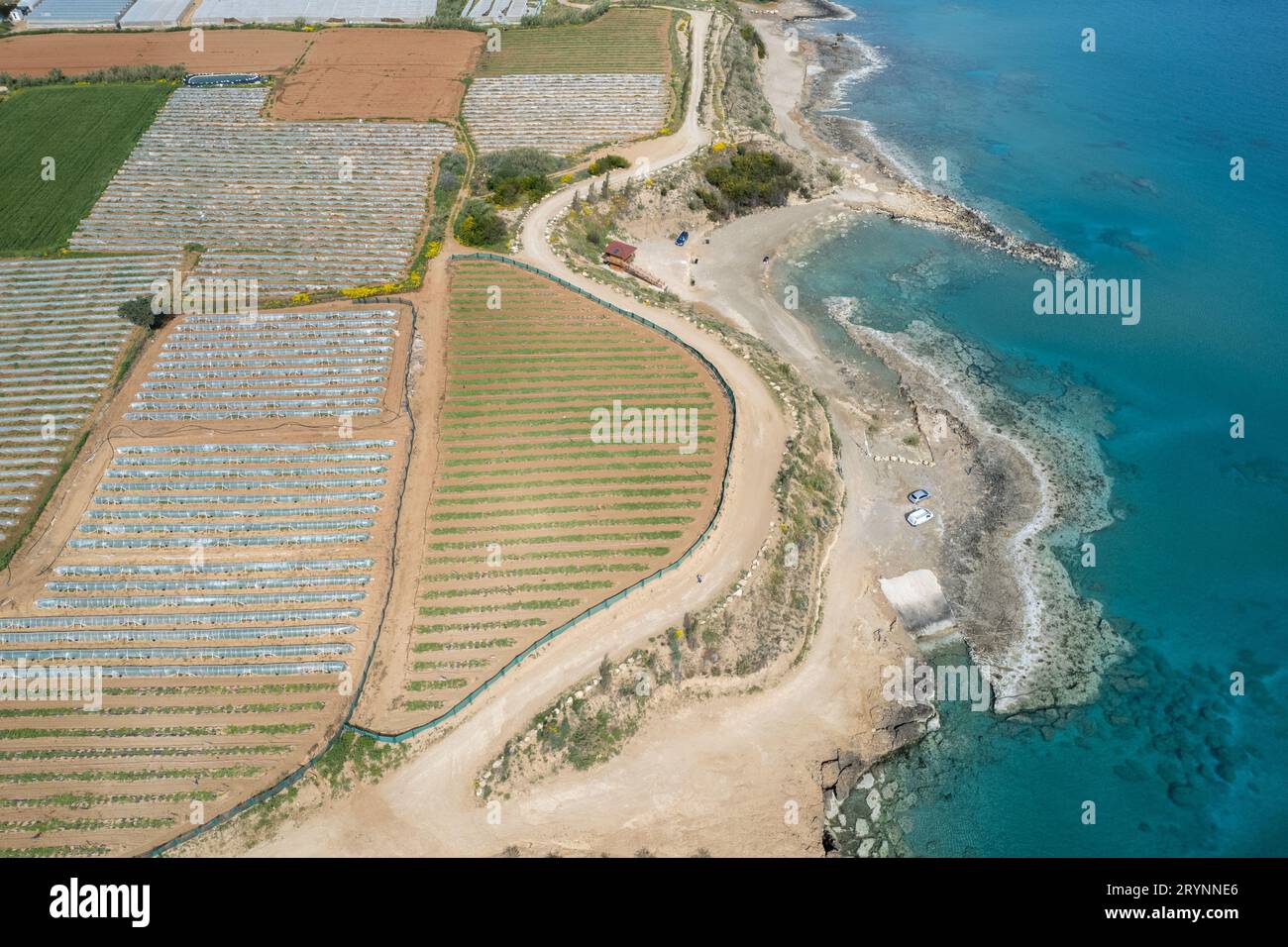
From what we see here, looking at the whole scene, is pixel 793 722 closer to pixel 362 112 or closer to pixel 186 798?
pixel 186 798

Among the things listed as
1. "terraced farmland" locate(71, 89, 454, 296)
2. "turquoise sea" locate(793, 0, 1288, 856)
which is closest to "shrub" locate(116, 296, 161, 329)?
"terraced farmland" locate(71, 89, 454, 296)

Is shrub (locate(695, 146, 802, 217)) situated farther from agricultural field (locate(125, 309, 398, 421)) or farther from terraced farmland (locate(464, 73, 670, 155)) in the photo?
agricultural field (locate(125, 309, 398, 421))

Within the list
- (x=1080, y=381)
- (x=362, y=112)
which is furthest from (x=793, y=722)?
(x=362, y=112)

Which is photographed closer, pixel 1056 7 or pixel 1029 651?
pixel 1029 651

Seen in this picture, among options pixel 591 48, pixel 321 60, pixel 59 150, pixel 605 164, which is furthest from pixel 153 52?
pixel 605 164

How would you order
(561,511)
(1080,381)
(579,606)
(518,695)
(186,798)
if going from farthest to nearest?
(1080,381) < (561,511) < (579,606) < (518,695) < (186,798)

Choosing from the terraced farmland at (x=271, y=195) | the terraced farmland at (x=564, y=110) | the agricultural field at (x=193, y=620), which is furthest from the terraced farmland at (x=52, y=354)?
the terraced farmland at (x=564, y=110)
